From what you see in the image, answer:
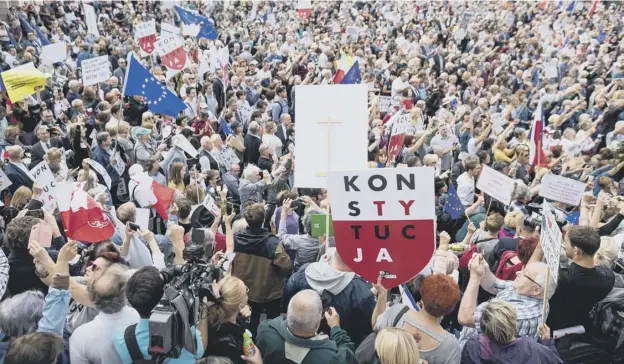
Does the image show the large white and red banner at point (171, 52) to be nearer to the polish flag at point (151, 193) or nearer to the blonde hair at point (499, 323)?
the polish flag at point (151, 193)

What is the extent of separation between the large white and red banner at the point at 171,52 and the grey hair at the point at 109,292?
336 inches

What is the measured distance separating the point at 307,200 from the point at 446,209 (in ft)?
5.60

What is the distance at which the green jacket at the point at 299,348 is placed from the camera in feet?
10.3

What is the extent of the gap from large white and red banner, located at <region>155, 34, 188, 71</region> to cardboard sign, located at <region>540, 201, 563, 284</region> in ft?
29.3

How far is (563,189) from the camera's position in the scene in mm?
6324

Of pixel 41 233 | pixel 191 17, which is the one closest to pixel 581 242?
pixel 41 233

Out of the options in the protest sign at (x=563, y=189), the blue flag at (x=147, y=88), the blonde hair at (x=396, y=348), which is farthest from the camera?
the blue flag at (x=147, y=88)

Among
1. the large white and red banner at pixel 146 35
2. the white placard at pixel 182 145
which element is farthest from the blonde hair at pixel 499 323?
the large white and red banner at pixel 146 35

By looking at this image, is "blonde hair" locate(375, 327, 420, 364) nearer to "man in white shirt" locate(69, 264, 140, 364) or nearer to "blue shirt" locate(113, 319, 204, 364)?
"blue shirt" locate(113, 319, 204, 364)

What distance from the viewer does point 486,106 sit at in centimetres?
1236

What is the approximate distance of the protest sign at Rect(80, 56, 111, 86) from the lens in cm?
1005

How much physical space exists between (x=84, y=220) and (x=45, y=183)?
1.69 meters

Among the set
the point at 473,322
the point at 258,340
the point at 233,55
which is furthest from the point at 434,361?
the point at 233,55

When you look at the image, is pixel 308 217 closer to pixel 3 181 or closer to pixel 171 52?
pixel 3 181
